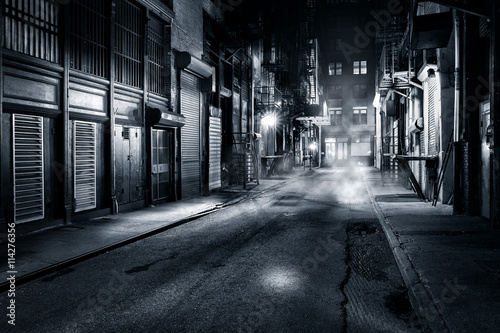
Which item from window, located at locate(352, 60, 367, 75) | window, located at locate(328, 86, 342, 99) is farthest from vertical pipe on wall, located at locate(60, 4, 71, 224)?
window, located at locate(352, 60, 367, 75)

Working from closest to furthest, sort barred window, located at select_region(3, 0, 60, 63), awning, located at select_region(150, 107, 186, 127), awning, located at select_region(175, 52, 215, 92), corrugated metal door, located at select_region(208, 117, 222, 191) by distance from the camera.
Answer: barred window, located at select_region(3, 0, 60, 63) → awning, located at select_region(150, 107, 186, 127) → awning, located at select_region(175, 52, 215, 92) → corrugated metal door, located at select_region(208, 117, 222, 191)

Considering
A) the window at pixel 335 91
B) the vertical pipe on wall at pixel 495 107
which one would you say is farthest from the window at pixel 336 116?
the vertical pipe on wall at pixel 495 107

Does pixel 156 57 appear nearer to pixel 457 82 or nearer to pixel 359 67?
pixel 457 82

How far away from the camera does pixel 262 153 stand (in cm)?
2902

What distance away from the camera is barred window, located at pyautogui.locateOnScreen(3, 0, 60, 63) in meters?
8.53

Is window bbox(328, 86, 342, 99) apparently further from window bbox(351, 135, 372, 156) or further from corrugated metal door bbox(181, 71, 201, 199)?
corrugated metal door bbox(181, 71, 201, 199)

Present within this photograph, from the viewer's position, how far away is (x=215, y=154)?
774 inches

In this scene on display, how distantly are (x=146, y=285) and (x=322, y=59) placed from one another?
54.3 metres

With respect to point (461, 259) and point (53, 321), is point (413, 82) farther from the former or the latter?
point (53, 321)

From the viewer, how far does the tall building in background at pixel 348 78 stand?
5694 cm

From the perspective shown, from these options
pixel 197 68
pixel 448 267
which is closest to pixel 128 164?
pixel 197 68

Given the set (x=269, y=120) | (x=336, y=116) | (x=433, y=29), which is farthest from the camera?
(x=336, y=116)

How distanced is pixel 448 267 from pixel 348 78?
55352mm

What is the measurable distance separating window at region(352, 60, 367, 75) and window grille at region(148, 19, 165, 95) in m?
48.0
